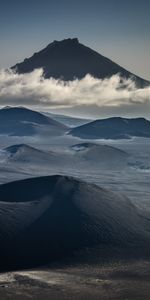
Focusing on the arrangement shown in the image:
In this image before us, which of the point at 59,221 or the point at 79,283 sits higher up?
the point at 59,221

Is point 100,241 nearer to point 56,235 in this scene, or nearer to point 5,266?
point 56,235

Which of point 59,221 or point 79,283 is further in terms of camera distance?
point 59,221

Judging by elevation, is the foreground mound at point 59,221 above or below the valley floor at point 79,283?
above

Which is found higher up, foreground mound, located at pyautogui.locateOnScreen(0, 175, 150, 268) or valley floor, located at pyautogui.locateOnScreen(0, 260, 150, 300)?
foreground mound, located at pyautogui.locateOnScreen(0, 175, 150, 268)

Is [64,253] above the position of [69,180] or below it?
below

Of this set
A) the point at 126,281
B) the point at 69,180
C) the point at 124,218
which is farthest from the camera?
the point at 69,180

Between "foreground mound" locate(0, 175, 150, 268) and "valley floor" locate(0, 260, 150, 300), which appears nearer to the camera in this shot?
"valley floor" locate(0, 260, 150, 300)

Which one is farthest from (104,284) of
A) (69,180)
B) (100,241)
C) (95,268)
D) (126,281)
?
(69,180)

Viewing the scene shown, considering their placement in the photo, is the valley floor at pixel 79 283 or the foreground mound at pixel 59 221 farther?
the foreground mound at pixel 59 221
